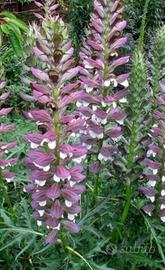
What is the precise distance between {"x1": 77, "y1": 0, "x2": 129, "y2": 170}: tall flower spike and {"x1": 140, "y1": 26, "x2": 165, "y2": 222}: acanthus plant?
0.49 ft

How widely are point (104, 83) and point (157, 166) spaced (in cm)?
46

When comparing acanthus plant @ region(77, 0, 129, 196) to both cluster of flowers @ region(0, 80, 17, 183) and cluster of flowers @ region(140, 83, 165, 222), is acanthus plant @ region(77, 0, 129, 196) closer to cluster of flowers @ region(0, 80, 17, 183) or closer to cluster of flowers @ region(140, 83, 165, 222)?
cluster of flowers @ region(140, 83, 165, 222)

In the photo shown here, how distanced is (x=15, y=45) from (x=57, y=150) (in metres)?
1.71

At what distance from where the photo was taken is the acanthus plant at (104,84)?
7.47 ft

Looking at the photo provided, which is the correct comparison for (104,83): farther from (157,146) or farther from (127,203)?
(127,203)

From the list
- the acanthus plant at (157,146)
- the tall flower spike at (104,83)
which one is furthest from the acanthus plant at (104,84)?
the acanthus plant at (157,146)

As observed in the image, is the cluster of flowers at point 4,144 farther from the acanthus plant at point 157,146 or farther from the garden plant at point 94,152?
the acanthus plant at point 157,146

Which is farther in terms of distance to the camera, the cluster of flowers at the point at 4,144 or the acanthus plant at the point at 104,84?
the cluster of flowers at the point at 4,144

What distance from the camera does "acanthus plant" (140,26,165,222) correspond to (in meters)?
2.25

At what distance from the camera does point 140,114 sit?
2.23 metres

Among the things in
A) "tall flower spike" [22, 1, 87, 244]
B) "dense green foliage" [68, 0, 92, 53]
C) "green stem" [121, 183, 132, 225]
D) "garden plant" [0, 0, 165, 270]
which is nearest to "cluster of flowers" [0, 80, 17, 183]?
"garden plant" [0, 0, 165, 270]

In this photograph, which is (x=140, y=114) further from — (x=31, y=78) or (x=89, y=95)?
(x=31, y=78)

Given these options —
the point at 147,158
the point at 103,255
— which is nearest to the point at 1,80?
the point at 147,158

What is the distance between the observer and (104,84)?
7.57ft
